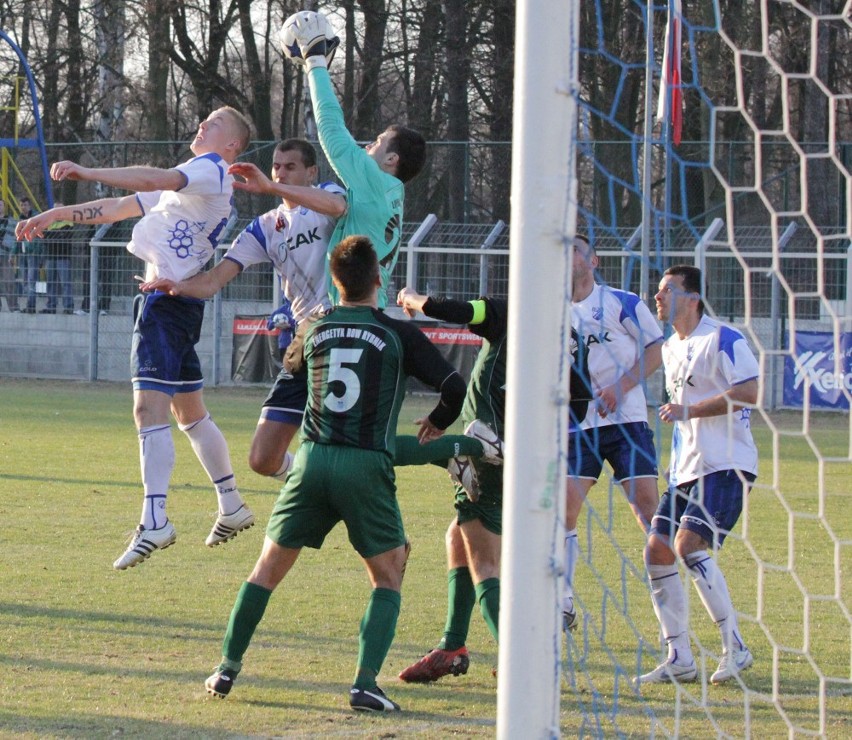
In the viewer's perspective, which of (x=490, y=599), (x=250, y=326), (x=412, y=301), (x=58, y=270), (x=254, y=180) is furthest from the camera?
(x=58, y=270)

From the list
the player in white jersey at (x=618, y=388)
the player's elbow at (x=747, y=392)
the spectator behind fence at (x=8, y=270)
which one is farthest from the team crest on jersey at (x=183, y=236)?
the spectator behind fence at (x=8, y=270)

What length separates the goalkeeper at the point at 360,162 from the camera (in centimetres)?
610

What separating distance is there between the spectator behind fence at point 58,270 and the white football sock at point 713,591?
20096 millimetres

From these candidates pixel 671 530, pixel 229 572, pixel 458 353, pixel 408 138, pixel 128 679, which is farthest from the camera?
pixel 458 353

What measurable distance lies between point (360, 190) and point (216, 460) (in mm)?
1728

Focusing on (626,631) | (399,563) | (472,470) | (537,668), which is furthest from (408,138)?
(537,668)

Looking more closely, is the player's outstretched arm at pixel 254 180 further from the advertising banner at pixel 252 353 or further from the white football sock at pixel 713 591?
the advertising banner at pixel 252 353

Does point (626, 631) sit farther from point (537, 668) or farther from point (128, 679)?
point (537, 668)

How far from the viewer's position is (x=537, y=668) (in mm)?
3152

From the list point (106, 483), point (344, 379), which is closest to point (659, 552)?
point (344, 379)

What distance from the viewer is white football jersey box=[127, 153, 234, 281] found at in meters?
6.64

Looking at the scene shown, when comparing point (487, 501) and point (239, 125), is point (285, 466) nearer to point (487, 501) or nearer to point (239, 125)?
point (487, 501)

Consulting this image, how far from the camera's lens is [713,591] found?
19.6ft

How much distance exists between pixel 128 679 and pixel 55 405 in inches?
549
